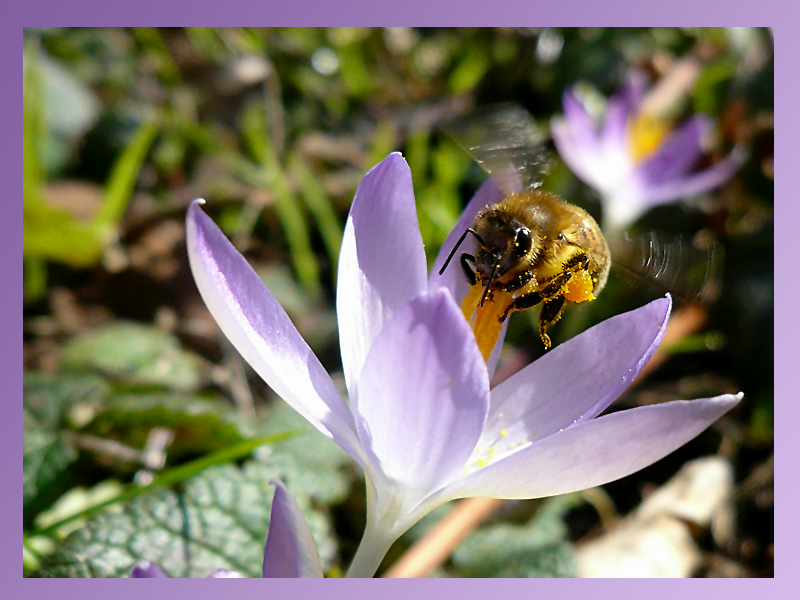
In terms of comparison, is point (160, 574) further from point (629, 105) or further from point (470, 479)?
point (629, 105)

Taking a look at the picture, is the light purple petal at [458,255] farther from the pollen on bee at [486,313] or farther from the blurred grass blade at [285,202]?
the blurred grass blade at [285,202]

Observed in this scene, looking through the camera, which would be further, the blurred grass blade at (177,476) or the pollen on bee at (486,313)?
the blurred grass blade at (177,476)

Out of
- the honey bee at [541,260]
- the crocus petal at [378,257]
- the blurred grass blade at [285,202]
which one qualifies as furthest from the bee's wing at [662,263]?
the blurred grass blade at [285,202]

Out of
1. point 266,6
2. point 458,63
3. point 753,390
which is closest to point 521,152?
point 266,6

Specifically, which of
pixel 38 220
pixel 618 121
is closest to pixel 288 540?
pixel 38 220

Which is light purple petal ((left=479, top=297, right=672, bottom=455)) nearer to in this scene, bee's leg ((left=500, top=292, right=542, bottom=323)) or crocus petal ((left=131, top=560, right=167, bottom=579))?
bee's leg ((left=500, top=292, right=542, bottom=323))

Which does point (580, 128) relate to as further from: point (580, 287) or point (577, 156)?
point (580, 287)

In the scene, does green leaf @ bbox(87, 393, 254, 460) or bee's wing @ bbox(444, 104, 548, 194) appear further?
green leaf @ bbox(87, 393, 254, 460)

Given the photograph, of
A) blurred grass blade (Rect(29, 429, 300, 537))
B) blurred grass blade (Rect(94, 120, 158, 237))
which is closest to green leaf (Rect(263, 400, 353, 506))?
blurred grass blade (Rect(29, 429, 300, 537))
